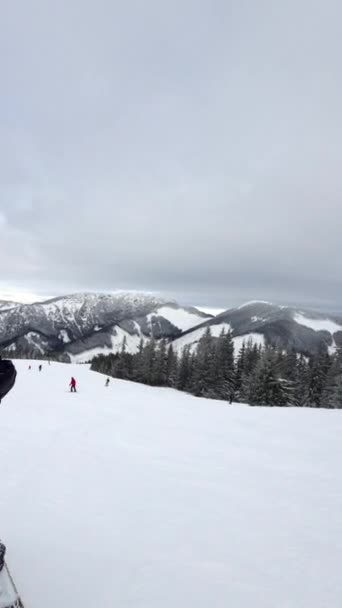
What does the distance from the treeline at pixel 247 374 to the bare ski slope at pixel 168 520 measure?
2642 cm

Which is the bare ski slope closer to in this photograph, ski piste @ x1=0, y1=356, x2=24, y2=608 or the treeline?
ski piste @ x1=0, y1=356, x2=24, y2=608

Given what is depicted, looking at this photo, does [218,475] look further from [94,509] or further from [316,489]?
[94,509]

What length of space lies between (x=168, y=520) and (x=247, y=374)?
46.0m

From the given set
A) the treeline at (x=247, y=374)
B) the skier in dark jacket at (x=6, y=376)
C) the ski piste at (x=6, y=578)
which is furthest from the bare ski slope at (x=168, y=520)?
the treeline at (x=247, y=374)

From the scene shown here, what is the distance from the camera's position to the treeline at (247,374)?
36094 millimetres

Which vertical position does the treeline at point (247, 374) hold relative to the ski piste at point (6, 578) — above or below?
below

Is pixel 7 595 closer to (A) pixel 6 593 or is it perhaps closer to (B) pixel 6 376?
(A) pixel 6 593

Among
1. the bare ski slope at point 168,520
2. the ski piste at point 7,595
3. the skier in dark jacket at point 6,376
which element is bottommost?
the bare ski slope at point 168,520

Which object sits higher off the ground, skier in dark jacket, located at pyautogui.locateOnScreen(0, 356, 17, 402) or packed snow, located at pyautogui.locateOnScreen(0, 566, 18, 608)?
skier in dark jacket, located at pyautogui.locateOnScreen(0, 356, 17, 402)

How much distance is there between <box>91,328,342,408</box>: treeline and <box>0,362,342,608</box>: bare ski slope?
86.7 ft

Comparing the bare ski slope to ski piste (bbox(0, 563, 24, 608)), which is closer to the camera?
ski piste (bbox(0, 563, 24, 608))

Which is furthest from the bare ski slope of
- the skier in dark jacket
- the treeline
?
the treeline

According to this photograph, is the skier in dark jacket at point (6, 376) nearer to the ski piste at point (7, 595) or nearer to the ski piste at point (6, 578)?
the ski piste at point (6, 578)

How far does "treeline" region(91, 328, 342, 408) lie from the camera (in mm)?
36094
